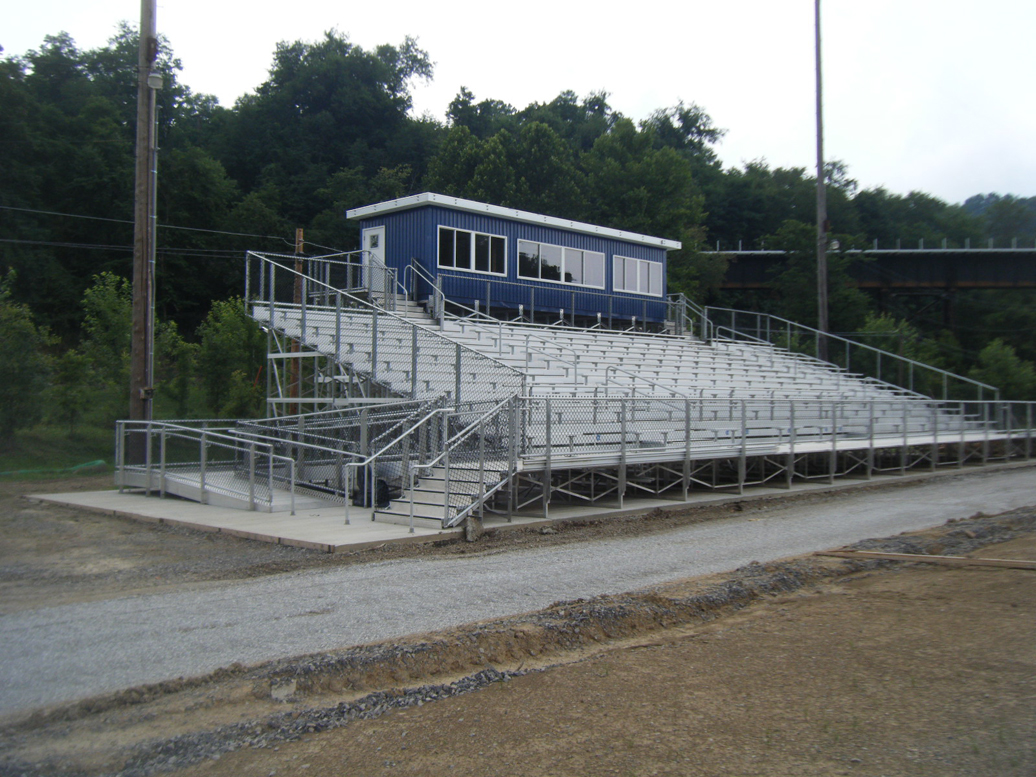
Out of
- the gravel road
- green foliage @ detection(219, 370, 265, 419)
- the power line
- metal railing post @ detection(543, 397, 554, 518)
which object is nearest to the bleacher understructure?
metal railing post @ detection(543, 397, 554, 518)

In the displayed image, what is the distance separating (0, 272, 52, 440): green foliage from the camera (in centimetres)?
2334

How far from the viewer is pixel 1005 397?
38281mm

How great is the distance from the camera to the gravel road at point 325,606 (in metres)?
6.13

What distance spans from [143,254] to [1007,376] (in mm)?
38077

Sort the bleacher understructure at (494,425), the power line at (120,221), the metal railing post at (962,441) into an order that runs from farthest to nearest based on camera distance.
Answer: the power line at (120,221) → the metal railing post at (962,441) → the bleacher understructure at (494,425)

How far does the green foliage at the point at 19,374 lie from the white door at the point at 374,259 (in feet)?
33.3

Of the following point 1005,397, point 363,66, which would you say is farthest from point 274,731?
point 363,66

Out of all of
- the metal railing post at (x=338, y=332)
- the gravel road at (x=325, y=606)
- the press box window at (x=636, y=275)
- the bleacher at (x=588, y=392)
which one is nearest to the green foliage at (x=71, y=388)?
the bleacher at (x=588, y=392)

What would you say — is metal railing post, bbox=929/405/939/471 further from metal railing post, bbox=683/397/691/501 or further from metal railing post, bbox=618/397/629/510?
metal railing post, bbox=618/397/629/510

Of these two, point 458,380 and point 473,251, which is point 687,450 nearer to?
point 458,380

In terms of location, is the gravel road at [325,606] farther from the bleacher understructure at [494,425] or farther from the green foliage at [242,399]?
the green foliage at [242,399]

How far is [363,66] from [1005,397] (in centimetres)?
5557

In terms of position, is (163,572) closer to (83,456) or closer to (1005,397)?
(83,456)

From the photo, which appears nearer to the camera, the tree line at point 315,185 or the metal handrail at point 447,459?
the metal handrail at point 447,459
